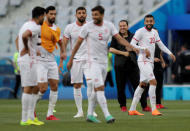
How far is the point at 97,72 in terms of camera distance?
9.09 metres

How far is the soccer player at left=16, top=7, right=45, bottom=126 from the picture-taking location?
8.73 metres

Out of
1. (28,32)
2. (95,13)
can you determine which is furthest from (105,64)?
(28,32)

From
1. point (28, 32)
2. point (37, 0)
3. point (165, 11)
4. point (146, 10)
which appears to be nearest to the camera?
point (28, 32)

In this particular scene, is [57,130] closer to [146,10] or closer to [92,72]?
[92,72]

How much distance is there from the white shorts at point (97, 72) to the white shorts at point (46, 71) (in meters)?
0.89

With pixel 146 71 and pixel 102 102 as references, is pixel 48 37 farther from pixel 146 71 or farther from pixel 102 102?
pixel 146 71

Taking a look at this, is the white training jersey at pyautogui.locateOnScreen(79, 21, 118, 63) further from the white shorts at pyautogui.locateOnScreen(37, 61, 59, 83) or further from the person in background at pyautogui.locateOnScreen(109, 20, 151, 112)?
the person in background at pyautogui.locateOnScreen(109, 20, 151, 112)

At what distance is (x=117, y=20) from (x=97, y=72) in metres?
14.9

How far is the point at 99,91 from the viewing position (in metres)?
9.02

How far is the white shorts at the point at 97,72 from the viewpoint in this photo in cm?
Result: 904

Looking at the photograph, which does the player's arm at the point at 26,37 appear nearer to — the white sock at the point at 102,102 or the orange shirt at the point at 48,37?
the orange shirt at the point at 48,37

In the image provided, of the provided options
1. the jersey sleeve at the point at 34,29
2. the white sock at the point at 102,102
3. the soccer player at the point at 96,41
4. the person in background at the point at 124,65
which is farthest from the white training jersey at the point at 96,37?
the person in background at the point at 124,65

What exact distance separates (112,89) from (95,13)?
11.7 m

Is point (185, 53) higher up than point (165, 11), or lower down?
lower down
